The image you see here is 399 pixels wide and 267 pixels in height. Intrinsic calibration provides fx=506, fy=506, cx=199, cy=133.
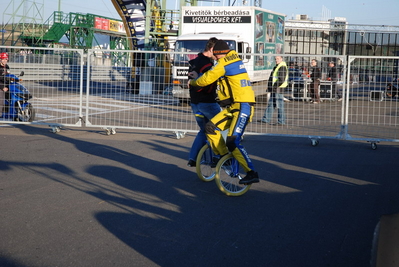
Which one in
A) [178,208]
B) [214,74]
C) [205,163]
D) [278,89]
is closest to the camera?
[178,208]

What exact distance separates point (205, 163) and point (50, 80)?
32.1 ft

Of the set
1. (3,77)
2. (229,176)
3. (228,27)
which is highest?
(228,27)

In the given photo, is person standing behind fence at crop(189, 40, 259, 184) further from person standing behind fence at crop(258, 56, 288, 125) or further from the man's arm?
person standing behind fence at crop(258, 56, 288, 125)

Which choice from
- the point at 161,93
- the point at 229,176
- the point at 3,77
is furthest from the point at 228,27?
the point at 229,176

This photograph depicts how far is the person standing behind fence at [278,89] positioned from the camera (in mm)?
13219

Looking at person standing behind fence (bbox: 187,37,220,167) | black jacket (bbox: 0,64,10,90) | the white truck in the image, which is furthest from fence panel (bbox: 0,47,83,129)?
person standing behind fence (bbox: 187,37,220,167)

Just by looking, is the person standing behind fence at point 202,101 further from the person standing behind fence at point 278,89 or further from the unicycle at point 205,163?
the person standing behind fence at point 278,89

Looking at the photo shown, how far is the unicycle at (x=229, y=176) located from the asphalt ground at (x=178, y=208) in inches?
6.2

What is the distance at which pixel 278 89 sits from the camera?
1330 cm

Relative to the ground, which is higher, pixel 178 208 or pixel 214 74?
pixel 214 74

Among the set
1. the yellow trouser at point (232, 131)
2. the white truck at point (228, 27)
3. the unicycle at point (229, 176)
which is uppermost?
the white truck at point (228, 27)

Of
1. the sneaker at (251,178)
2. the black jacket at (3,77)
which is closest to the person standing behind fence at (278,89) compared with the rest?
the black jacket at (3,77)

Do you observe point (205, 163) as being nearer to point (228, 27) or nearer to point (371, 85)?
point (371, 85)

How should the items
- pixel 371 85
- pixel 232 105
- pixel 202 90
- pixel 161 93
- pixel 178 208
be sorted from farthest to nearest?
pixel 161 93, pixel 371 85, pixel 202 90, pixel 232 105, pixel 178 208
